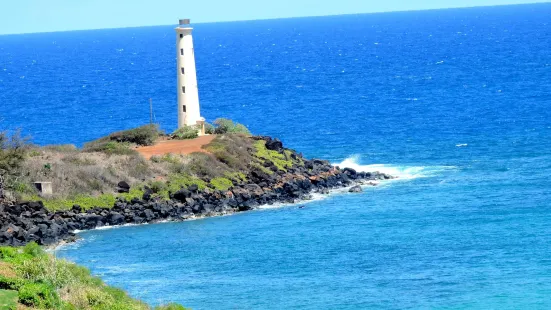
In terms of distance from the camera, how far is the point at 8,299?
25.2 m

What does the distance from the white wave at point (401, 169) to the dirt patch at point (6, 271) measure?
32494mm

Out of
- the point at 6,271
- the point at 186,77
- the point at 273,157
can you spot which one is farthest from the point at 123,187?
the point at 6,271

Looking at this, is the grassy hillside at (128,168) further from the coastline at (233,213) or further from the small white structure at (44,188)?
the coastline at (233,213)

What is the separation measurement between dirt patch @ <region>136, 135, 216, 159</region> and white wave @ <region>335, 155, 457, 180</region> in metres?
8.36

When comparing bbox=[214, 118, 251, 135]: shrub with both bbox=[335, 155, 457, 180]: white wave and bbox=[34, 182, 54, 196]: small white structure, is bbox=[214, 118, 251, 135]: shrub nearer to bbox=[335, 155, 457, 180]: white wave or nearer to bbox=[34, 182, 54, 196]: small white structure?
bbox=[335, 155, 457, 180]: white wave

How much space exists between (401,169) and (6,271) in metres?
36.1

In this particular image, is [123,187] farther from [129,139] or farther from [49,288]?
[49,288]

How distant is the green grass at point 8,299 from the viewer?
24.5 m

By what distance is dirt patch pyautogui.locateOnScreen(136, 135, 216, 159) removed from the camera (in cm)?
5600

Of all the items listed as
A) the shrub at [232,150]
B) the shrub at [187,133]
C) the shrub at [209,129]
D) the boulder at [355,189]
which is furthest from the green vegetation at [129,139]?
the boulder at [355,189]

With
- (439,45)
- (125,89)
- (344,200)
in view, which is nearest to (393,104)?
(125,89)

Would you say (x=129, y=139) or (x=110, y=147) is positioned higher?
(x=129, y=139)

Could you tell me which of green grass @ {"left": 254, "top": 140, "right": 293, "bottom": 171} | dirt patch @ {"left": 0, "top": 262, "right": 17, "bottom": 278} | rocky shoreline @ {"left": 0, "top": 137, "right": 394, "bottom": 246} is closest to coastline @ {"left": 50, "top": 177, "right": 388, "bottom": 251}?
rocky shoreline @ {"left": 0, "top": 137, "right": 394, "bottom": 246}

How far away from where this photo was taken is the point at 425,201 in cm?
5234
